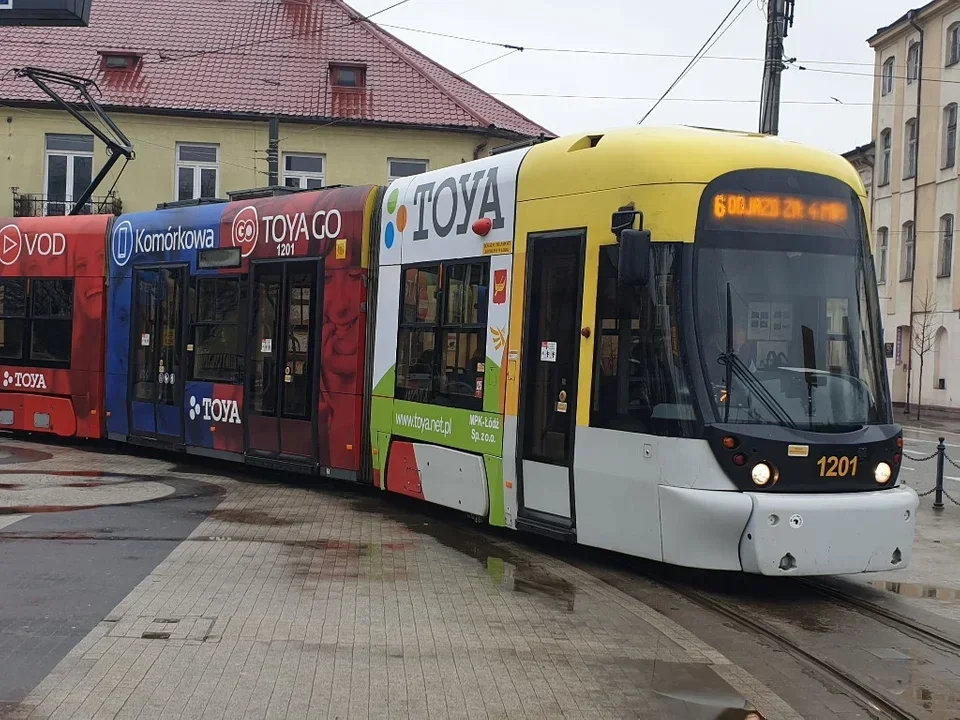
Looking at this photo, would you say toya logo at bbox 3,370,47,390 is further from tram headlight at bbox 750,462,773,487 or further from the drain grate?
tram headlight at bbox 750,462,773,487

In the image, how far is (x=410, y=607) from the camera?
7.70 metres

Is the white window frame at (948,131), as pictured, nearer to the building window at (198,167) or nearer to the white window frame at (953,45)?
the white window frame at (953,45)

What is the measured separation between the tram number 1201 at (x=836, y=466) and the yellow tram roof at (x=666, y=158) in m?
2.12

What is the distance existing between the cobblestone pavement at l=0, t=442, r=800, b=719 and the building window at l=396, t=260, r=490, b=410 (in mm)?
1495

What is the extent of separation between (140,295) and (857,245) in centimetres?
1015

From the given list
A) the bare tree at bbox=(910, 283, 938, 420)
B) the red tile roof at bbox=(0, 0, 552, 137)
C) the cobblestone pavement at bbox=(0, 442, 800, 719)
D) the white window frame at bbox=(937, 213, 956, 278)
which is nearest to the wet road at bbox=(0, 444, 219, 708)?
the cobblestone pavement at bbox=(0, 442, 800, 719)

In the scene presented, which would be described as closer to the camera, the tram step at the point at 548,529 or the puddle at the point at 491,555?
the puddle at the point at 491,555

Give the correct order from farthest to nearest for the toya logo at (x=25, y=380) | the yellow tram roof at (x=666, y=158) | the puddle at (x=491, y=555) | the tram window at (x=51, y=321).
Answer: the toya logo at (x=25, y=380), the tram window at (x=51, y=321), the yellow tram roof at (x=666, y=158), the puddle at (x=491, y=555)

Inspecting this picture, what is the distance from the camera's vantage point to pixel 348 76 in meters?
38.1

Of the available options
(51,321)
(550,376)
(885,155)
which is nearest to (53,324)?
(51,321)

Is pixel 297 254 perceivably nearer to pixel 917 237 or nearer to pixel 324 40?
pixel 324 40

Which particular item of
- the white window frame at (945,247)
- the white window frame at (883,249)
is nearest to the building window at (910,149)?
the white window frame at (883,249)

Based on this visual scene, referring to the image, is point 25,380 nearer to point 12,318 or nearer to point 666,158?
point 12,318

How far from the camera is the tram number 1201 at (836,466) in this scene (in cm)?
844
